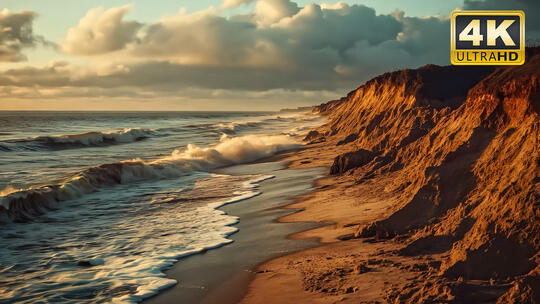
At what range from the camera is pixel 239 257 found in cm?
749

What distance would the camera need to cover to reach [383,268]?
5.82m

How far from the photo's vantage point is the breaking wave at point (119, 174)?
41.1 ft

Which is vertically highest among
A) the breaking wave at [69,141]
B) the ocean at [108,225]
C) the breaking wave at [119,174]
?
the breaking wave at [69,141]

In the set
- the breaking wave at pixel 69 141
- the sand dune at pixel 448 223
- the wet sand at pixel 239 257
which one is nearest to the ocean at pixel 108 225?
the wet sand at pixel 239 257

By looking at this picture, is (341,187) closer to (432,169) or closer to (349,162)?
(349,162)

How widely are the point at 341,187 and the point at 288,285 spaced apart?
665 cm

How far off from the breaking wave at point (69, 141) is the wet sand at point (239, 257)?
29483 mm

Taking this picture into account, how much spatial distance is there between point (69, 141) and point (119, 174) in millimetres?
24296

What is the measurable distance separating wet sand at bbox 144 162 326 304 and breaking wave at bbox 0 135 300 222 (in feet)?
20.5

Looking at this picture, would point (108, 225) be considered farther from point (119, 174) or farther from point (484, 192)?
point (484, 192)

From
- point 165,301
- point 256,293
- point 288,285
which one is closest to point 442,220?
point 288,285

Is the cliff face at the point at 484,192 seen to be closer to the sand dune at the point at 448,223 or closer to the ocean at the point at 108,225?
the sand dune at the point at 448,223

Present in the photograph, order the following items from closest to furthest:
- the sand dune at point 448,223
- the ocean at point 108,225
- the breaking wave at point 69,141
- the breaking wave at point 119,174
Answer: the sand dune at point 448,223
the ocean at point 108,225
the breaking wave at point 119,174
the breaking wave at point 69,141

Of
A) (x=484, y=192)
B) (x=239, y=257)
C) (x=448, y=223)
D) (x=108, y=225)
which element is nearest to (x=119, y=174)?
(x=108, y=225)
